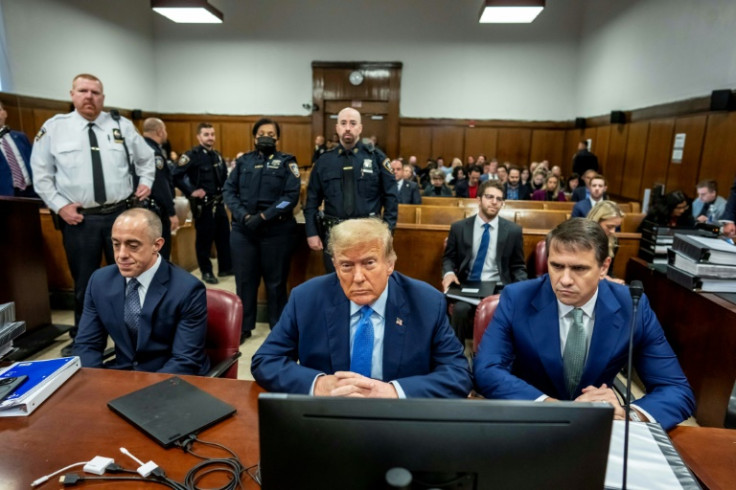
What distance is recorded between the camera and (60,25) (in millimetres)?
8367

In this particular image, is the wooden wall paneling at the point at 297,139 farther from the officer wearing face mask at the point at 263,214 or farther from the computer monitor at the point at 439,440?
the computer monitor at the point at 439,440

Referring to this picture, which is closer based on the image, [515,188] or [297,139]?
[515,188]

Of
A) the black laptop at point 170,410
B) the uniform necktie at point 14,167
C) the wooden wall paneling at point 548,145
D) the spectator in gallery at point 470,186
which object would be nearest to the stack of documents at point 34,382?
the black laptop at point 170,410

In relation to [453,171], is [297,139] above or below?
above

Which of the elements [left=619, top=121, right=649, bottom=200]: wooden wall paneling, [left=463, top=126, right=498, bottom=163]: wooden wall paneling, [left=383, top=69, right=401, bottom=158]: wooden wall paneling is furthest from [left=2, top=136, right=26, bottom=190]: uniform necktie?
[left=463, top=126, right=498, bottom=163]: wooden wall paneling

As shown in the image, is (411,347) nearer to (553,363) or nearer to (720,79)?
(553,363)

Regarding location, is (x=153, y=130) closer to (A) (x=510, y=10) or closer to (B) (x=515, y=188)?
(B) (x=515, y=188)

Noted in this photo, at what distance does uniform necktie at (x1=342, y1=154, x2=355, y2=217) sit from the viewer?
357cm

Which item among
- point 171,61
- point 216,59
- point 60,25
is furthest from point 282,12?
point 60,25

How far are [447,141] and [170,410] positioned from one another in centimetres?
1117

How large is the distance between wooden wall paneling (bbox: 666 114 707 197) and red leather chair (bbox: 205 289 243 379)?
6626mm

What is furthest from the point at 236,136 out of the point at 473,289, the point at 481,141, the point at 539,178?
the point at 473,289

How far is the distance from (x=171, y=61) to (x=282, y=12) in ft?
10.1

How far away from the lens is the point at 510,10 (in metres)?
7.79
